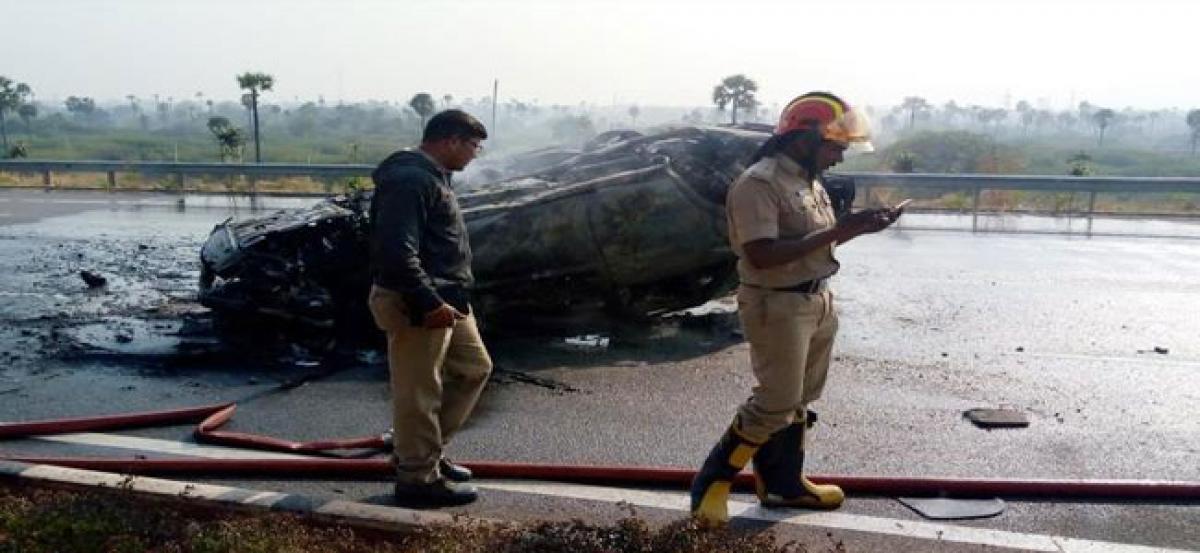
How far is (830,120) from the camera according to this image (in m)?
3.58

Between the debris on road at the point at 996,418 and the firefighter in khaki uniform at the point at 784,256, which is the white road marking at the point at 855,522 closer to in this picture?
the firefighter in khaki uniform at the point at 784,256

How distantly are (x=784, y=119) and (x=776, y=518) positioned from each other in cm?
161

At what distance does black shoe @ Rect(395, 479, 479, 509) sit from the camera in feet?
13.1

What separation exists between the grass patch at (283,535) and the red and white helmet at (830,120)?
4.85 feet

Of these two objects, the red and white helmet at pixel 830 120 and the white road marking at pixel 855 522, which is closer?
the red and white helmet at pixel 830 120

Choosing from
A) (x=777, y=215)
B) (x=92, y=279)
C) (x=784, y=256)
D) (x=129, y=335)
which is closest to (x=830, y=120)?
(x=777, y=215)

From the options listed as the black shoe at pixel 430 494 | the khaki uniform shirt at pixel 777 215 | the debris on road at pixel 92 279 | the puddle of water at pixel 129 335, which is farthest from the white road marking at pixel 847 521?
the debris on road at pixel 92 279

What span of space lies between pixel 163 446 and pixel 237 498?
1.26m

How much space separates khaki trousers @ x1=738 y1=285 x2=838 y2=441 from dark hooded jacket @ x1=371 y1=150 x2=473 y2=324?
119 cm

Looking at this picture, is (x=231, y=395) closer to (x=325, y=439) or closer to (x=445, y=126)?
(x=325, y=439)

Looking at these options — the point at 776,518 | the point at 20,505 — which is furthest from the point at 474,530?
the point at 20,505

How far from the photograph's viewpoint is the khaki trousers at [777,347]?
3.59 meters

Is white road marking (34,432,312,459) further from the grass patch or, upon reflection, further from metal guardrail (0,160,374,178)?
metal guardrail (0,160,374,178)

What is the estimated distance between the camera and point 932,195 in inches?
840
